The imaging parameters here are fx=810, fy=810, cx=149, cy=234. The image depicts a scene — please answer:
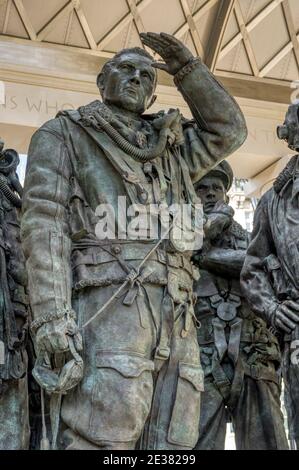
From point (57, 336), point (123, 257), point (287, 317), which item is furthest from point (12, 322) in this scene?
point (287, 317)

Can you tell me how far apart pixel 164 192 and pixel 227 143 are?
466 mm

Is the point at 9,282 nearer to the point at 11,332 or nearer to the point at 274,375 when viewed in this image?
the point at 11,332

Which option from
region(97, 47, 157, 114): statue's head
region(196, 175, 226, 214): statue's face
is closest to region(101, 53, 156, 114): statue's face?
region(97, 47, 157, 114): statue's head

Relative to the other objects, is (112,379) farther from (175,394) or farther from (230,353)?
(230,353)

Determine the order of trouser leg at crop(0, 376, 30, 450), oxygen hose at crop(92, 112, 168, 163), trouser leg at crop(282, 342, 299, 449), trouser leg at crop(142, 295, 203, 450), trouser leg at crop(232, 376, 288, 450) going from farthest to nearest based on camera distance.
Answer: trouser leg at crop(232, 376, 288, 450) < trouser leg at crop(0, 376, 30, 450) < trouser leg at crop(282, 342, 299, 449) < oxygen hose at crop(92, 112, 168, 163) < trouser leg at crop(142, 295, 203, 450)

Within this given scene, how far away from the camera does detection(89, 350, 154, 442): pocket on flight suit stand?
10.9 ft

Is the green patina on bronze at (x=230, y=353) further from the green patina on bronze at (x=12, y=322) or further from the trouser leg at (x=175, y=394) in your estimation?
the trouser leg at (x=175, y=394)

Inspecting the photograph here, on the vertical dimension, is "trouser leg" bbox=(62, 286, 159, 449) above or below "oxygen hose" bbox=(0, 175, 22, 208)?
below

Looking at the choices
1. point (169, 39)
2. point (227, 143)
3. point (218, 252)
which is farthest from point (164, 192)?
point (218, 252)

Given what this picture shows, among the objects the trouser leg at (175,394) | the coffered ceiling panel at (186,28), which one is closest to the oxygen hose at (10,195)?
the trouser leg at (175,394)

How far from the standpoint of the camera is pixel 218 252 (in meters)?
5.34

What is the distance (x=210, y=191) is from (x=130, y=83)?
1605 mm

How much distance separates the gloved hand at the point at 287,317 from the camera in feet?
13.6

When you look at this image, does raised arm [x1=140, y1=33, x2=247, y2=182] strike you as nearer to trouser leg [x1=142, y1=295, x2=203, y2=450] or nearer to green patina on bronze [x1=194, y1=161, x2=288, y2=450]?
green patina on bronze [x1=194, y1=161, x2=288, y2=450]
